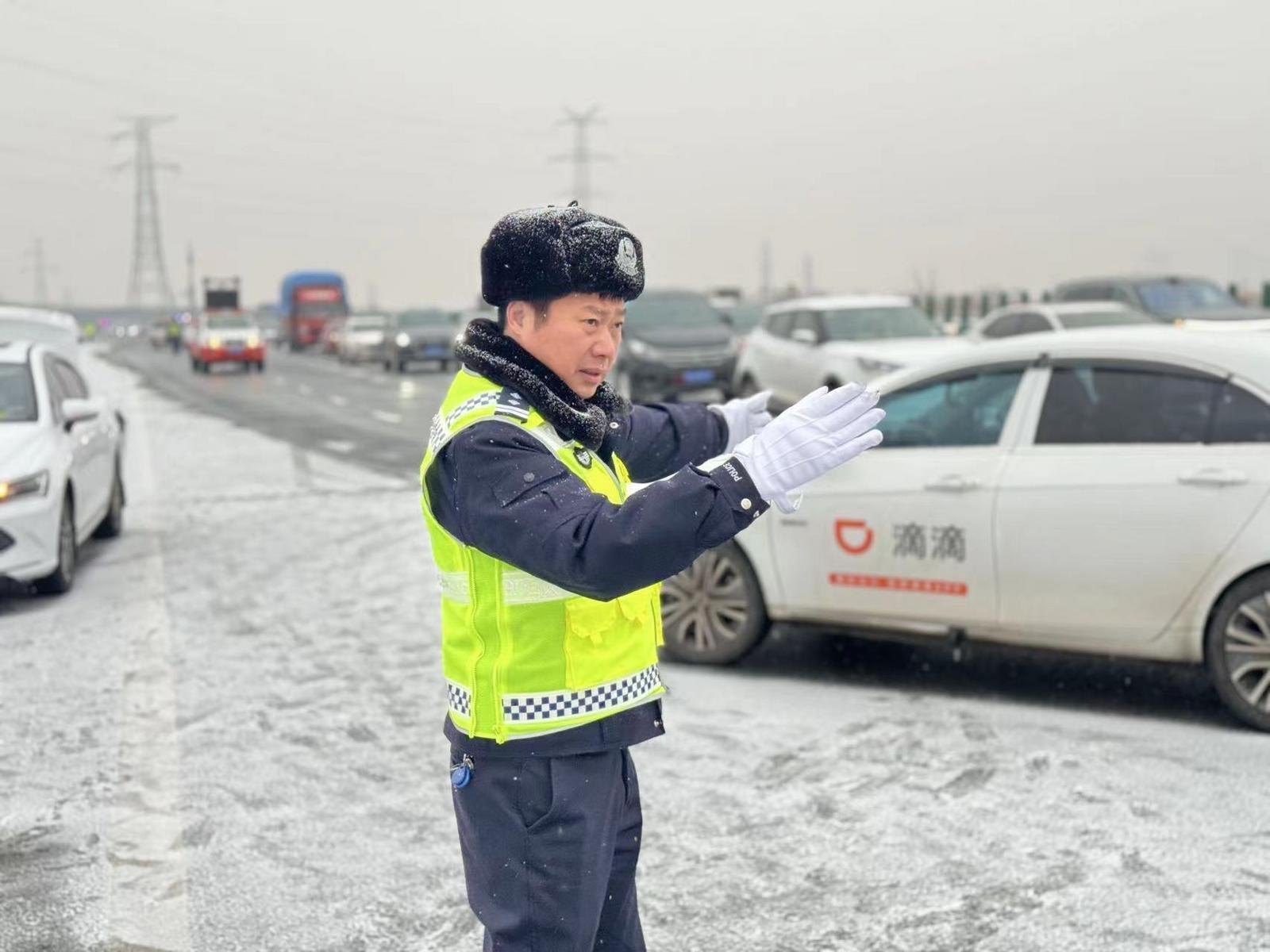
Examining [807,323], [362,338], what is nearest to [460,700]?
[807,323]

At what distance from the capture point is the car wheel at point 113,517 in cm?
1180

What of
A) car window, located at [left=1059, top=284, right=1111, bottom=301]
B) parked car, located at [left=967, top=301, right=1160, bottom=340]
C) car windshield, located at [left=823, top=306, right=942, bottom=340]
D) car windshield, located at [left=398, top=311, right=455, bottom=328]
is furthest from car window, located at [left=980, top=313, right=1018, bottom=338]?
car windshield, located at [left=398, top=311, right=455, bottom=328]

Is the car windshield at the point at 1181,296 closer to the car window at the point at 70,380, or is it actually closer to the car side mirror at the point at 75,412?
the car window at the point at 70,380

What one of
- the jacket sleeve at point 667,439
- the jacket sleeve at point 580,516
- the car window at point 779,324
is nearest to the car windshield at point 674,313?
the car window at point 779,324

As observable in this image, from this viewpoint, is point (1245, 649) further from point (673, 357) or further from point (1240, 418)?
point (673, 357)

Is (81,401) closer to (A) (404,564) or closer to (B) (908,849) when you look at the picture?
(A) (404,564)

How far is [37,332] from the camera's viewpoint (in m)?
18.9

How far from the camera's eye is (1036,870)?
15.0 feet

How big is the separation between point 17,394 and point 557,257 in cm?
849

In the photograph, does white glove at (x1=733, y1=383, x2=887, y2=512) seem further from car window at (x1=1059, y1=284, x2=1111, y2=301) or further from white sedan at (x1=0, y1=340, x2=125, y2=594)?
car window at (x1=1059, y1=284, x2=1111, y2=301)

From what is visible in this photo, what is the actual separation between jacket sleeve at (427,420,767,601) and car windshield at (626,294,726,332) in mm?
22377

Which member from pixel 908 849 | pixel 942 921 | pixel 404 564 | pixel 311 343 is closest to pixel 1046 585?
pixel 908 849

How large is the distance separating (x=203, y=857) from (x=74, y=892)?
41 cm

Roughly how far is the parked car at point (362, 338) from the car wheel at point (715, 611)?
40.8 metres
